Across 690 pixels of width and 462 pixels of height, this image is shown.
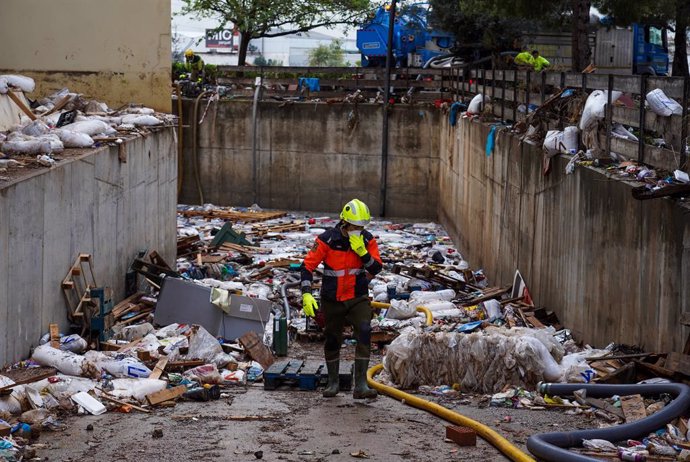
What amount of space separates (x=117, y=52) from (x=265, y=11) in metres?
20.3

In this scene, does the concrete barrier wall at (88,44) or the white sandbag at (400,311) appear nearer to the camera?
the white sandbag at (400,311)

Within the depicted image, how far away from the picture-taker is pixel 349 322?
10.5 metres

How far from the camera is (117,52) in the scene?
64.6 ft

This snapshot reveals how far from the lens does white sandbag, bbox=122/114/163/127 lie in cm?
1815

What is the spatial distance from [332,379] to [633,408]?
317cm

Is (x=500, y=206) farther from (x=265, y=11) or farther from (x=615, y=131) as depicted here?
(x=265, y=11)

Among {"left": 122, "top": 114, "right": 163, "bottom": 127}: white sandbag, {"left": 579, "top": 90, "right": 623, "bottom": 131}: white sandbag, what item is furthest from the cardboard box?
{"left": 122, "top": 114, "right": 163, "bottom": 127}: white sandbag

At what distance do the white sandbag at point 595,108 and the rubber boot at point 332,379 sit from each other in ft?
13.4

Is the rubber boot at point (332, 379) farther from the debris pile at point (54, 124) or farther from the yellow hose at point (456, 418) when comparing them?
the debris pile at point (54, 124)

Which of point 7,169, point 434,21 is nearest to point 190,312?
point 7,169

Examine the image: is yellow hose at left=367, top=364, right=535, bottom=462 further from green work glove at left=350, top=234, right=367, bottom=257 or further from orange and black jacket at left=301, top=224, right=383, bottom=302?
green work glove at left=350, top=234, right=367, bottom=257

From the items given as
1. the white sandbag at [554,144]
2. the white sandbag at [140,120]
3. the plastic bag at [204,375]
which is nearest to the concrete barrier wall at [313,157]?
the white sandbag at [140,120]

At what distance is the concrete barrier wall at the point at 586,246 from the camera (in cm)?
900

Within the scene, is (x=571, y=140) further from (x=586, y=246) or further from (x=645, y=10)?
(x=645, y=10)
